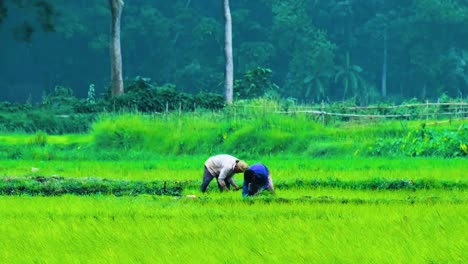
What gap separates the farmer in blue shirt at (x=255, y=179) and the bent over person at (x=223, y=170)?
0.86 ft

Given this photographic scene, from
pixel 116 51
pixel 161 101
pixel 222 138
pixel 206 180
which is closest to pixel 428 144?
pixel 222 138

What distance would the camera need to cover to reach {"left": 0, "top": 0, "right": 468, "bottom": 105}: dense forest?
61281 mm

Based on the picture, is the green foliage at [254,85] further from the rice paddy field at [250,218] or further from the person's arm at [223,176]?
the person's arm at [223,176]

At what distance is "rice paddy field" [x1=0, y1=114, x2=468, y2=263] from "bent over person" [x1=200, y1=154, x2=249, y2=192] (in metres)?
0.20

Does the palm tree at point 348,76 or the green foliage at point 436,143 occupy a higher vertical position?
the palm tree at point 348,76

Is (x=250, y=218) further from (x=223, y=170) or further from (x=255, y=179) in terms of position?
(x=223, y=170)

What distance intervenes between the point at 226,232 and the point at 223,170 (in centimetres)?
423

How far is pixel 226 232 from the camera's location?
11.7 metres

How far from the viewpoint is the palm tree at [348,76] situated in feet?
206

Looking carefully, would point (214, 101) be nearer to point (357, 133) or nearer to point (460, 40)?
point (357, 133)

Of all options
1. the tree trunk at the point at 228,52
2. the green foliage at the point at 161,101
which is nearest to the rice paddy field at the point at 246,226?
the green foliage at the point at 161,101

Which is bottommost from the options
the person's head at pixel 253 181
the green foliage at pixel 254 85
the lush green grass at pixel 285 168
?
the lush green grass at pixel 285 168

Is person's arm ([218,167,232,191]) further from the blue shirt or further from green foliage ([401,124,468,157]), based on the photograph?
green foliage ([401,124,468,157])

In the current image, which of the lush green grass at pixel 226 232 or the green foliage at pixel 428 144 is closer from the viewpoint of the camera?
the lush green grass at pixel 226 232
